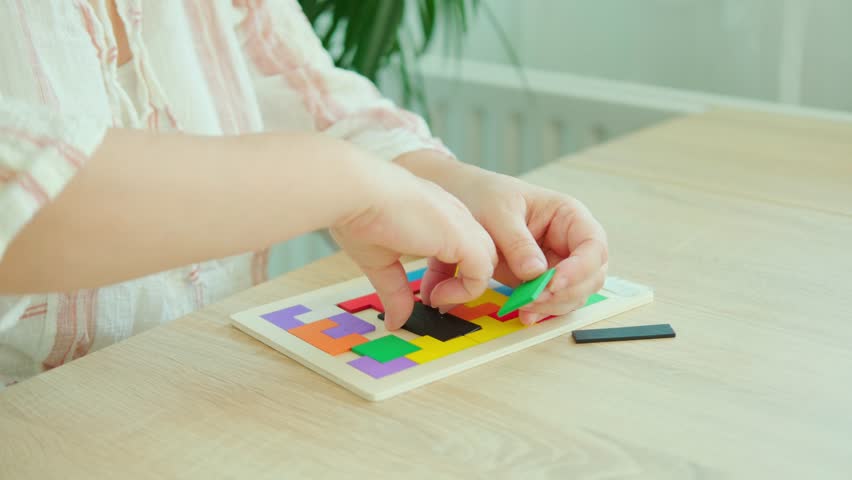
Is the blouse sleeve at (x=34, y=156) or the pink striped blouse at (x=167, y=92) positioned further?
the pink striped blouse at (x=167, y=92)

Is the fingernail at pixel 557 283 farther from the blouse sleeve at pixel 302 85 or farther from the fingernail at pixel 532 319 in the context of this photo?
the blouse sleeve at pixel 302 85

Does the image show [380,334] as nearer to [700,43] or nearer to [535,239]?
[535,239]

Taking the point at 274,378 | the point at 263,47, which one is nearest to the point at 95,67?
the point at 263,47

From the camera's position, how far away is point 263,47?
0.97 meters

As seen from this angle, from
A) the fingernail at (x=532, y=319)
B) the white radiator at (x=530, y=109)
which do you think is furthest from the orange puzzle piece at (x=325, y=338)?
the white radiator at (x=530, y=109)

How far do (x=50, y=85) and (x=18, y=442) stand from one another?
1.03 feet

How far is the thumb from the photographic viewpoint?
0.67 m

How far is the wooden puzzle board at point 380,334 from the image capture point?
1.99 ft

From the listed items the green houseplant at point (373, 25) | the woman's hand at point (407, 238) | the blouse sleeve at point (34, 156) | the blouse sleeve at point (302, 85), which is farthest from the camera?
the green houseplant at point (373, 25)

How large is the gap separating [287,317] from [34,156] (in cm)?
26

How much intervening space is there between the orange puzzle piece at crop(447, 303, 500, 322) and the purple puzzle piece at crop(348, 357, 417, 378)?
0.08 m

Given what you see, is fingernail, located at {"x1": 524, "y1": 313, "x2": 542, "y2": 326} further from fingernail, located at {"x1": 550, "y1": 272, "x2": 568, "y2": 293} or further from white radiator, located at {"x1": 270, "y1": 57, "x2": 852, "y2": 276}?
white radiator, located at {"x1": 270, "y1": 57, "x2": 852, "y2": 276}

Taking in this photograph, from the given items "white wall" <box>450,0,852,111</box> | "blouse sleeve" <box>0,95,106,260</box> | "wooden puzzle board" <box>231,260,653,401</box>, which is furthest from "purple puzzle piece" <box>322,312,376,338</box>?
"white wall" <box>450,0,852,111</box>

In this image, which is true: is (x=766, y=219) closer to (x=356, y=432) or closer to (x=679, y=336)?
(x=679, y=336)
